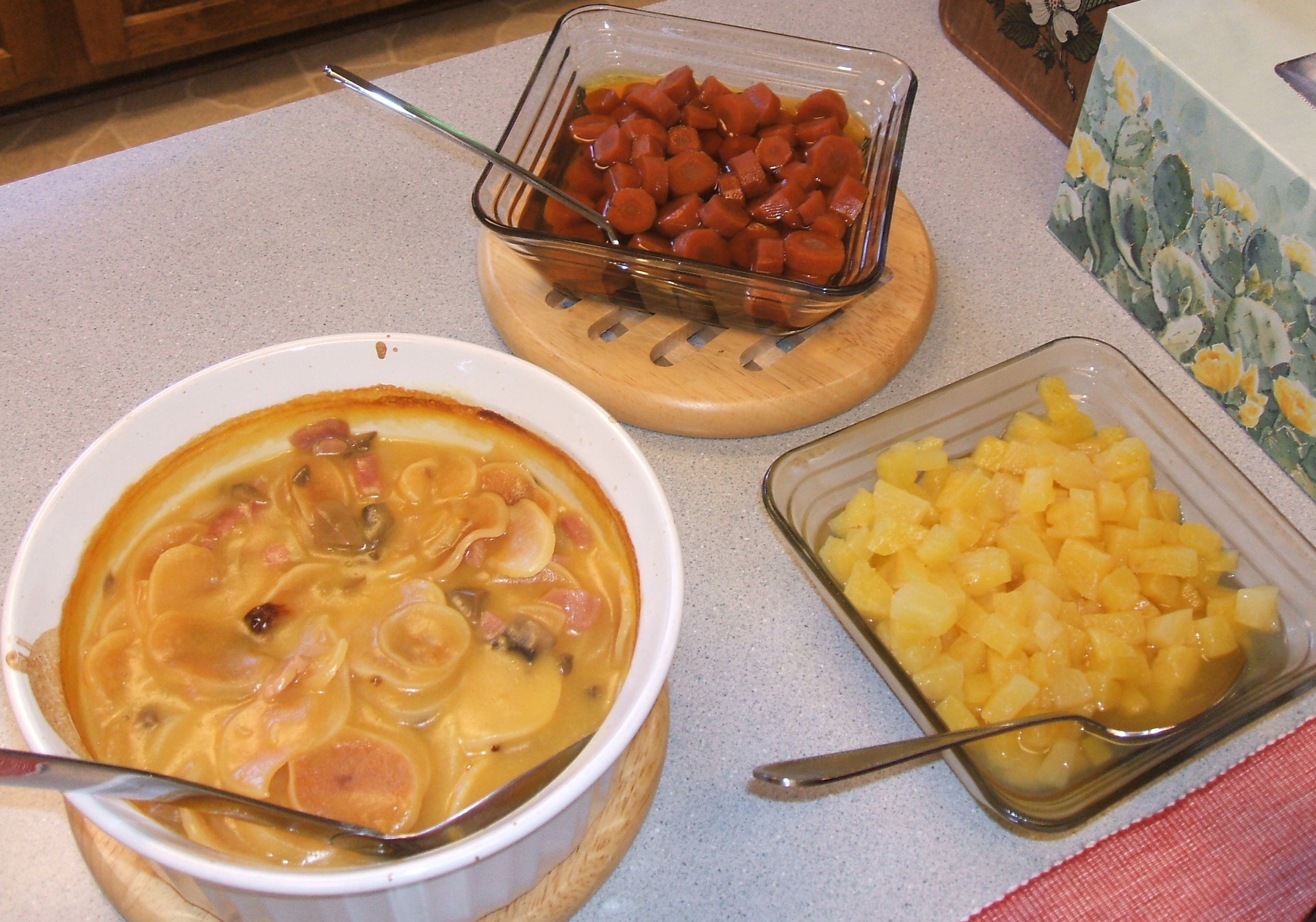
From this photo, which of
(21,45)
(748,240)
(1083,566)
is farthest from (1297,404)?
(21,45)

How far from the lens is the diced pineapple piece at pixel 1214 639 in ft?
2.88

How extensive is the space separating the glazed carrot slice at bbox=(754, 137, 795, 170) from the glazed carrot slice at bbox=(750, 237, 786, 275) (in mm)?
134

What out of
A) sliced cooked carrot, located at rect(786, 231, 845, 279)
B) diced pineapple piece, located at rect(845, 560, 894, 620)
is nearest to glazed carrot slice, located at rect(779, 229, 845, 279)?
sliced cooked carrot, located at rect(786, 231, 845, 279)

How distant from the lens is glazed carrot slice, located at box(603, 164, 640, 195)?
1.14 meters

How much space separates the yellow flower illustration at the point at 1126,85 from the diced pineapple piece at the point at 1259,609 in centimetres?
51

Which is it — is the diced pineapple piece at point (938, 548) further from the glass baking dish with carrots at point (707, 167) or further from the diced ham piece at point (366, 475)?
the diced ham piece at point (366, 475)

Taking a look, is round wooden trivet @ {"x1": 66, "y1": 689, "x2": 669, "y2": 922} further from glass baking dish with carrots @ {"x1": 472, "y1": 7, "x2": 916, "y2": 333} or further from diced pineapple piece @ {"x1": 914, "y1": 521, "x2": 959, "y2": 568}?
glass baking dish with carrots @ {"x1": 472, "y1": 7, "x2": 916, "y2": 333}

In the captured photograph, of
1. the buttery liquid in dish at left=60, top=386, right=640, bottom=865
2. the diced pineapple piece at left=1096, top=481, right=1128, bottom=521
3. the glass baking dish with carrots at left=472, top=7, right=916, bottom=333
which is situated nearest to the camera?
the buttery liquid in dish at left=60, top=386, right=640, bottom=865

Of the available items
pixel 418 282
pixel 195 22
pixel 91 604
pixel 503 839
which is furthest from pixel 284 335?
pixel 195 22

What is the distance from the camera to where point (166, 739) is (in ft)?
2.36

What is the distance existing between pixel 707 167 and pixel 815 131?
5.3 inches

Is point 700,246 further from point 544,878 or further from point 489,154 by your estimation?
point 544,878

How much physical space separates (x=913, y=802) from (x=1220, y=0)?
0.87 metres

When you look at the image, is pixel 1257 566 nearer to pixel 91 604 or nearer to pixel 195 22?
pixel 91 604
